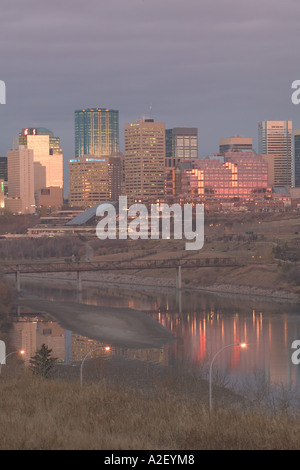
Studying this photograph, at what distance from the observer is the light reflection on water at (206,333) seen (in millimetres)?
48906

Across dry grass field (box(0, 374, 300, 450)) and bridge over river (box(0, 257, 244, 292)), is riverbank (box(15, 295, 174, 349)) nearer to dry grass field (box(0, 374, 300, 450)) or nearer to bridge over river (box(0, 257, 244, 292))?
bridge over river (box(0, 257, 244, 292))

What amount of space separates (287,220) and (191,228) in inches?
916

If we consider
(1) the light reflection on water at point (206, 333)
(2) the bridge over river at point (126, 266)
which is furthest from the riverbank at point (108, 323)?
(2) the bridge over river at point (126, 266)

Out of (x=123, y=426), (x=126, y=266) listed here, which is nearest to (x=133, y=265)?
(x=126, y=266)

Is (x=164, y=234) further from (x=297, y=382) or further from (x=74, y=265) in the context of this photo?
(x=297, y=382)

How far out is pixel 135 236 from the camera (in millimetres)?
181125

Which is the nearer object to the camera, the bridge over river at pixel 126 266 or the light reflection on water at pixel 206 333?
the light reflection on water at pixel 206 333

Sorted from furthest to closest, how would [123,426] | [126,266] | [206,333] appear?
[126,266] < [206,333] < [123,426]

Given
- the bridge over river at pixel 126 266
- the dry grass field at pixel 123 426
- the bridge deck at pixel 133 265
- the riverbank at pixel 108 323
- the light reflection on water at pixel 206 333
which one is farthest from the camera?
the bridge deck at pixel 133 265

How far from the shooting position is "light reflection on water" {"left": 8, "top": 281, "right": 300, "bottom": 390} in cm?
4891

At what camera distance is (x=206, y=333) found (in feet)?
207

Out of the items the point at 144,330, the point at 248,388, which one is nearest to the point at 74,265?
the point at 144,330

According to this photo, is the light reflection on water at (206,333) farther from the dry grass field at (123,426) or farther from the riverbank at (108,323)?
the dry grass field at (123,426)

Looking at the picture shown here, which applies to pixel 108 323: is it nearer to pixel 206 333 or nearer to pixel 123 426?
pixel 206 333
